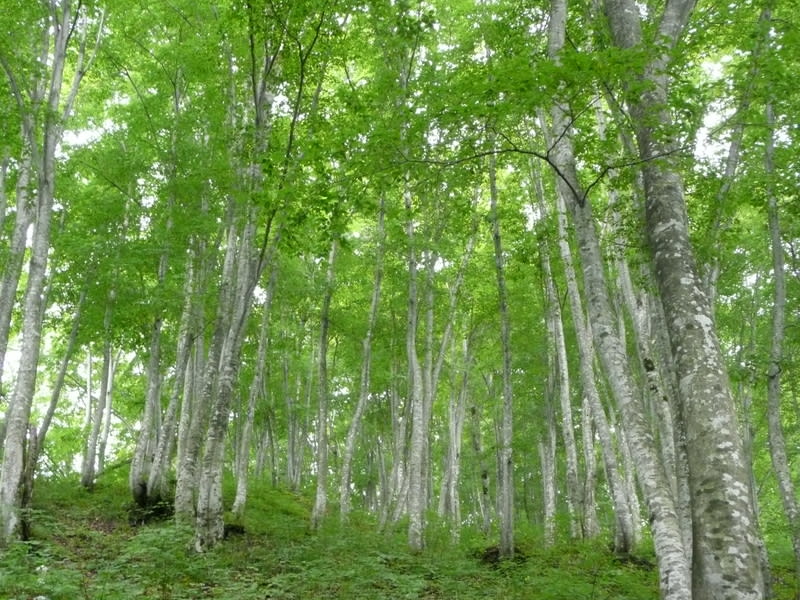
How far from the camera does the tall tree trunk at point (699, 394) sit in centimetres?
442

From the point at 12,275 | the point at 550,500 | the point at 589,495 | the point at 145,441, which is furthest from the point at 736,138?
the point at 145,441

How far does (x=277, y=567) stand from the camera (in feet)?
30.0

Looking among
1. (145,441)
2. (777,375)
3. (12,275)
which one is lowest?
(145,441)

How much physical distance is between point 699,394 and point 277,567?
7.05m

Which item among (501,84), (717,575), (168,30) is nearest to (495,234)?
(501,84)

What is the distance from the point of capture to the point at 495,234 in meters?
13.3

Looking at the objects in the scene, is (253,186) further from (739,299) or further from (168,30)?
(739,299)

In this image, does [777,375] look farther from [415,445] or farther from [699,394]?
[415,445]

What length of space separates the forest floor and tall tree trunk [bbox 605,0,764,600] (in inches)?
141

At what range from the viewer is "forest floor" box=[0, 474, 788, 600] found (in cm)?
675

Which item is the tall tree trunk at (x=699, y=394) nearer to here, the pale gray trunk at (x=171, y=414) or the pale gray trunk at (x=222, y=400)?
the pale gray trunk at (x=222, y=400)

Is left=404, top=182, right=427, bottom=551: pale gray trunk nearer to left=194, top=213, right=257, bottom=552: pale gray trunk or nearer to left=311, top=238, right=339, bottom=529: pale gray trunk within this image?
left=311, top=238, right=339, bottom=529: pale gray trunk

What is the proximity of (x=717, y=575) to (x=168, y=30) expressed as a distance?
18.3 m

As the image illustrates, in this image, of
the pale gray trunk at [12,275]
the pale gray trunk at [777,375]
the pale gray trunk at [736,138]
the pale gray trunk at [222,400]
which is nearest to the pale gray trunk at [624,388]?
the pale gray trunk at [736,138]
